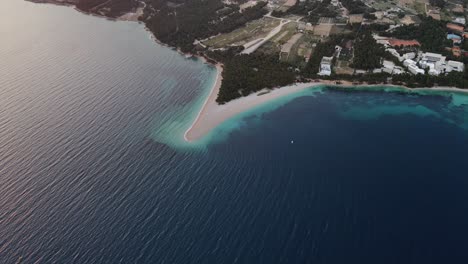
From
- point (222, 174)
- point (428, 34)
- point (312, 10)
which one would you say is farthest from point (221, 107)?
point (428, 34)

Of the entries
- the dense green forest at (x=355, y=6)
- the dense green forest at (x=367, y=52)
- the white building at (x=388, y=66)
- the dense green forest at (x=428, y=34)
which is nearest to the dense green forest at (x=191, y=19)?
the dense green forest at (x=355, y=6)

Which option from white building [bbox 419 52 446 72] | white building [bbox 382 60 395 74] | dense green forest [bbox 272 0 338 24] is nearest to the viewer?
white building [bbox 419 52 446 72]

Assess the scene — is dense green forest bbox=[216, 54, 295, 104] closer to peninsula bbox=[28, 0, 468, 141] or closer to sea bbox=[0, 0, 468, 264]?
peninsula bbox=[28, 0, 468, 141]

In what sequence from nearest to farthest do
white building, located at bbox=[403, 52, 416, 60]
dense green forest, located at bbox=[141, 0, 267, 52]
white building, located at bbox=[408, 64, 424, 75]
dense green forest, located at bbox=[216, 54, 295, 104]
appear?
dense green forest, located at bbox=[216, 54, 295, 104]
white building, located at bbox=[408, 64, 424, 75]
white building, located at bbox=[403, 52, 416, 60]
dense green forest, located at bbox=[141, 0, 267, 52]

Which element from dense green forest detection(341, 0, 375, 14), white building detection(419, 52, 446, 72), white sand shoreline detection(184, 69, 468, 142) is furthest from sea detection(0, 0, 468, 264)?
dense green forest detection(341, 0, 375, 14)

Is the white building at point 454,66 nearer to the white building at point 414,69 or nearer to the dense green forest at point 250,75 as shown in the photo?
the white building at point 414,69
